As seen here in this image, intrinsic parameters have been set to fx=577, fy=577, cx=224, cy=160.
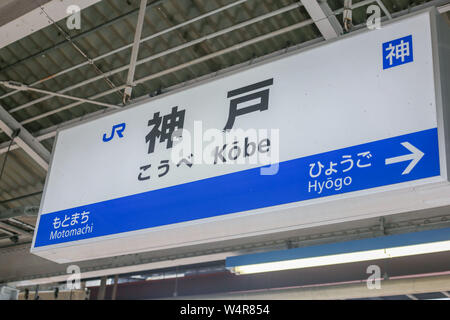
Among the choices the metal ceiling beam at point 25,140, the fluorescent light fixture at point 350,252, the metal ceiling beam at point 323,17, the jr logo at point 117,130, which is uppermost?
the metal ceiling beam at point 323,17

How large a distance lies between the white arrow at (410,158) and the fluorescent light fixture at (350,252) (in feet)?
10.3

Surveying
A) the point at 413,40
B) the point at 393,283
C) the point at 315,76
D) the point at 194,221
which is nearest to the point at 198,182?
the point at 194,221

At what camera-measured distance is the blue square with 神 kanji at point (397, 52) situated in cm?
334

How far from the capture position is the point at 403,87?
3.22 metres

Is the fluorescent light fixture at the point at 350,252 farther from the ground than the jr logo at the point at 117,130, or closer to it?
closer to it

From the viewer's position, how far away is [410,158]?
115 inches

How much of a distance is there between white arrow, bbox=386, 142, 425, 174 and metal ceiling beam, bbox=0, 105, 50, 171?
5355mm

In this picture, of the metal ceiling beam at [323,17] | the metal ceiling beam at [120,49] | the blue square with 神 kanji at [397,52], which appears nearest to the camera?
the blue square with 神 kanji at [397,52]

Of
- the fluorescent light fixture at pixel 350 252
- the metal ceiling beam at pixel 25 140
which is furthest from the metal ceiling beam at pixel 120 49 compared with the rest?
the fluorescent light fixture at pixel 350 252

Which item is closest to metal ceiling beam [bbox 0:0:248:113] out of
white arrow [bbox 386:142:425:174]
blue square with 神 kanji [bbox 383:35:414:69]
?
blue square with 神 kanji [bbox 383:35:414:69]

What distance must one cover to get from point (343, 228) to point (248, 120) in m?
4.15

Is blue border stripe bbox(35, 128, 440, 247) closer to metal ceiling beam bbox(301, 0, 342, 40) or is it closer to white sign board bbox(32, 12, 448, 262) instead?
white sign board bbox(32, 12, 448, 262)

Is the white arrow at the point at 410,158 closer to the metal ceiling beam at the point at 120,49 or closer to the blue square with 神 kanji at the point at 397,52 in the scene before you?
the blue square with 神 kanji at the point at 397,52

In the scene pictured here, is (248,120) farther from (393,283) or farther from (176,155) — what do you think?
(393,283)
